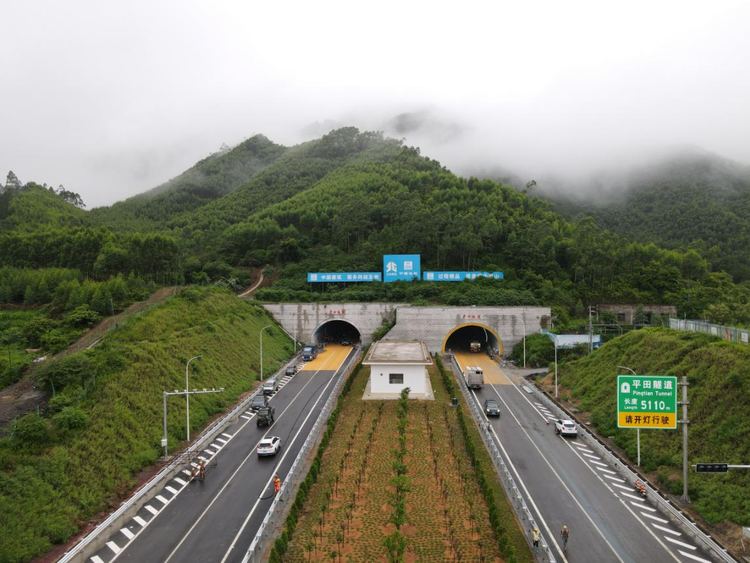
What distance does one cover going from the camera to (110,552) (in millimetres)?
17125

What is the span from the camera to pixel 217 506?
20.2m

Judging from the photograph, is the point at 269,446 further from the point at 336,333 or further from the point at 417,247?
the point at 417,247

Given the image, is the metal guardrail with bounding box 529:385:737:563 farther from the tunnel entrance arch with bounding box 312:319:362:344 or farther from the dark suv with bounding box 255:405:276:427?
the tunnel entrance arch with bounding box 312:319:362:344

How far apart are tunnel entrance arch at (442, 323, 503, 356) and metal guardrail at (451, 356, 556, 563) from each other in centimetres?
1813

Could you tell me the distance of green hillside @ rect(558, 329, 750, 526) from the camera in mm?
19438

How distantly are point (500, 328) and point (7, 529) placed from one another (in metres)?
47.4

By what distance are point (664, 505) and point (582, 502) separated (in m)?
3.24

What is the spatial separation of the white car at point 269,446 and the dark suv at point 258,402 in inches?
301

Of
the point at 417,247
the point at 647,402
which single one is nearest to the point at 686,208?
the point at 417,247

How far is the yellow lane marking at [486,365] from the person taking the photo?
44219 millimetres

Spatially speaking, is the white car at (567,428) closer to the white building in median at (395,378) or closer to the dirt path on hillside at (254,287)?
the white building in median at (395,378)

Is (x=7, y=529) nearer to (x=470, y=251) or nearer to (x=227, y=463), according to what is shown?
(x=227, y=463)

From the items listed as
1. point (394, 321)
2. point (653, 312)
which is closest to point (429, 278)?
point (394, 321)

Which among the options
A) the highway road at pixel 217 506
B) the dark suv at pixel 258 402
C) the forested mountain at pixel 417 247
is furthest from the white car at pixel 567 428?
the forested mountain at pixel 417 247
